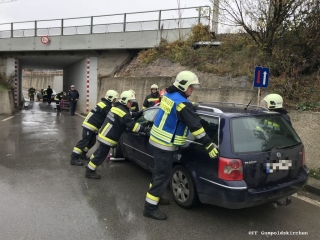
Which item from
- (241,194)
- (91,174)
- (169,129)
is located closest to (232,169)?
(241,194)

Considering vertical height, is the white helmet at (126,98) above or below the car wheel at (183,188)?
above

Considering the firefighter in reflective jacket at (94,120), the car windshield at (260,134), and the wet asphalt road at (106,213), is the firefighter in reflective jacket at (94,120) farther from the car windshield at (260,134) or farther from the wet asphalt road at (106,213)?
the car windshield at (260,134)

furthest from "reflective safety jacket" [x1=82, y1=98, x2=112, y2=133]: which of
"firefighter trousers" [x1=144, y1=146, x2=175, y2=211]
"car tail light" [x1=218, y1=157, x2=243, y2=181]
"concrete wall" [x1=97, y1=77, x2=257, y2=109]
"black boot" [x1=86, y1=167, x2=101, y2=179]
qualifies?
"concrete wall" [x1=97, y1=77, x2=257, y2=109]

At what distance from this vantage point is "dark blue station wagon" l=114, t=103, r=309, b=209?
3.30 meters

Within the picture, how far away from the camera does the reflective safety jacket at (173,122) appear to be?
3.36 m

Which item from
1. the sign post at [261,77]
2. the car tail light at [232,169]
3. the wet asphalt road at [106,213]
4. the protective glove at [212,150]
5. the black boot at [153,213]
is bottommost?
the wet asphalt road at [106,213]

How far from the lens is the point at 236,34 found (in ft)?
39.0

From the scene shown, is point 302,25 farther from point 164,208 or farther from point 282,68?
point 164,208

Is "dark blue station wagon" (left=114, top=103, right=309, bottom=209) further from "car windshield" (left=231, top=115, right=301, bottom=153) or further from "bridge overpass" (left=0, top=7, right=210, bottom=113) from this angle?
"bridge overpass" (left=0, top=7, right=210, bottom=113)

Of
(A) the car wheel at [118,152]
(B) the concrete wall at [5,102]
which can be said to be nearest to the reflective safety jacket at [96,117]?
(A) the car wheel at [118,152]

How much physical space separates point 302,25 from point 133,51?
912 centimetres

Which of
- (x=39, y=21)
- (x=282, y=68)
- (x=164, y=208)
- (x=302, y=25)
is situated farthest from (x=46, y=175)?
(x=39, y=21)

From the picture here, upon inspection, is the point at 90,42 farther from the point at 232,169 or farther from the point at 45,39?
the point at 232,169

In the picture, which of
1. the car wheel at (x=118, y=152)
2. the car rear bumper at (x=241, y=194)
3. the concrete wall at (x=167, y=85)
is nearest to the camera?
the car rear bumper at (x=241, y=194)
